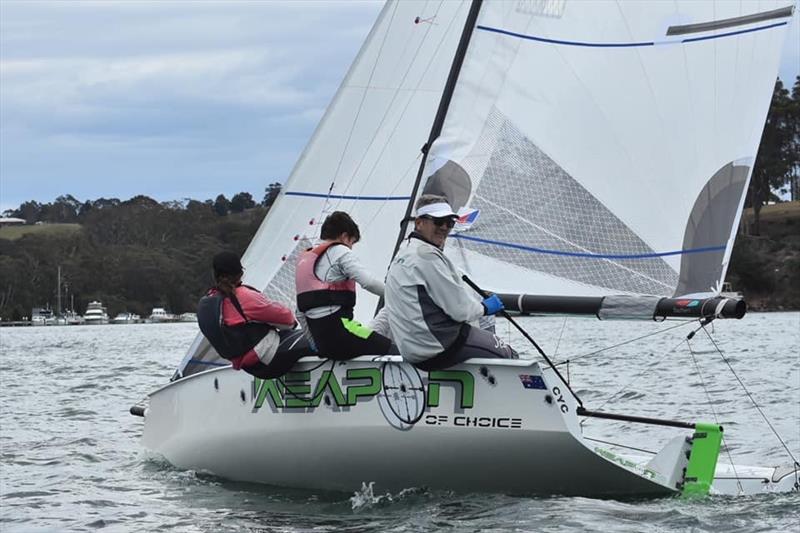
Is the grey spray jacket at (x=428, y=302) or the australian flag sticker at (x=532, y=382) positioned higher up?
the grey spray jacket at (x=428, y=302)

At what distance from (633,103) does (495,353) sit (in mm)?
2069

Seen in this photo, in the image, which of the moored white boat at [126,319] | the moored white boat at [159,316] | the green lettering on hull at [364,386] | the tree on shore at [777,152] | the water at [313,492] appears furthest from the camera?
the moored white boat at [159,316]

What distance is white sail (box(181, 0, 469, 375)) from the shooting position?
28.7 ft

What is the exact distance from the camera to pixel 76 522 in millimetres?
6730

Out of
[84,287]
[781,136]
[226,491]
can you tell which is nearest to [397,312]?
[226,491]

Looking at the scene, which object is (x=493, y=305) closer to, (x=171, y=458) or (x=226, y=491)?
(x=226, y=491)

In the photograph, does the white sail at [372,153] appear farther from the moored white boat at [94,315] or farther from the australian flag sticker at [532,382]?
the moored white boat at [94,315]

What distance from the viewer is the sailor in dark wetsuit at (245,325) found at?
701cm

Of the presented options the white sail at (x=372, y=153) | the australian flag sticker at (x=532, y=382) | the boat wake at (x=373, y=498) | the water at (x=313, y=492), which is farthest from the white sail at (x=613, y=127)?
the boat wake at (x=373, y=498)

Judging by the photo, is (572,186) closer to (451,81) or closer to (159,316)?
(451,81)

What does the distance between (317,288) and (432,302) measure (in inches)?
32.5

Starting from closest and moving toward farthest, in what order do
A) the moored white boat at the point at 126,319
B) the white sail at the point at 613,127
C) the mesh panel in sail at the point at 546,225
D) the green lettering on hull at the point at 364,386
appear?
the green lettering on hull at the point at 364,386 → the mesh panel in sail at the point at 546,225 → the white sail at the point at 613,127 → the moored white boat at the point at 126,319

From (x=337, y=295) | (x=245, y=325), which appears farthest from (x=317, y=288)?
(x=245, y=325)

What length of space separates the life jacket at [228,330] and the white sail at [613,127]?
131 centimetres
